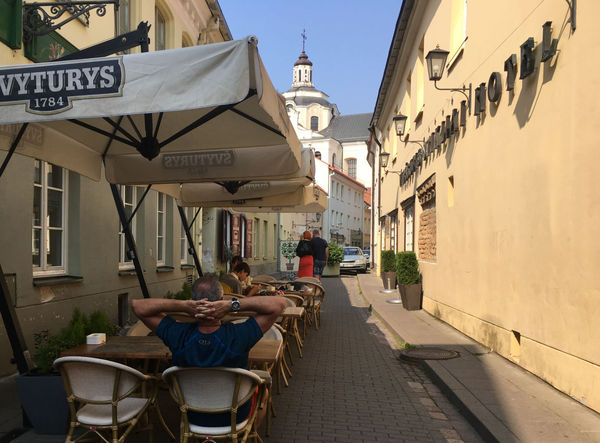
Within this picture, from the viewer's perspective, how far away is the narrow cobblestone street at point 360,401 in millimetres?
4633

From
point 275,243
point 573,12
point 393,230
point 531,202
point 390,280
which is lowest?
point 390,280

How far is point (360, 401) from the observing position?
18.4 ft

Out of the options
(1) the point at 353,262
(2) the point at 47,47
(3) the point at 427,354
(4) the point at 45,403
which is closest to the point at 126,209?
(2) the point at 47,47

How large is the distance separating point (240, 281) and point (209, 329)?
451cm

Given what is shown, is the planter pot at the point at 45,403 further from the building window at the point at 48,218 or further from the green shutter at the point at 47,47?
the green shutter at the point at 47,47

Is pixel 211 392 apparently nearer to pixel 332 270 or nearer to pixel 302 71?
pixel 332 270

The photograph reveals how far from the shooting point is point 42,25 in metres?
6.64

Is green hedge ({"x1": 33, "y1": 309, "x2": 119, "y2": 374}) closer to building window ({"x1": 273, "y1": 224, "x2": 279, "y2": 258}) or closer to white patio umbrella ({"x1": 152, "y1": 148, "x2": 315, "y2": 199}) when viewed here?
white patio umbrella ({"x1": 152, "y1": 148, "x2": 315, "y2": 199})

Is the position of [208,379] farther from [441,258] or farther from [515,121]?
[441,258]

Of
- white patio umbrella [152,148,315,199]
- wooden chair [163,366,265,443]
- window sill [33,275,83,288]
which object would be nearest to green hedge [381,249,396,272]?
white patio umbrella [152,148,315,199]

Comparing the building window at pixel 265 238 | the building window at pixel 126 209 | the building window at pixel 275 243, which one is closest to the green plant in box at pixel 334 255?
the building window at pixel 265 238

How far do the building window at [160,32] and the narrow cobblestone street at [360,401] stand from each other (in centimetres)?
707

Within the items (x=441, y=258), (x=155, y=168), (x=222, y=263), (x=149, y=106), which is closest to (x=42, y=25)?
(x=155, y=168)

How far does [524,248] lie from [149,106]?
4.54 m
